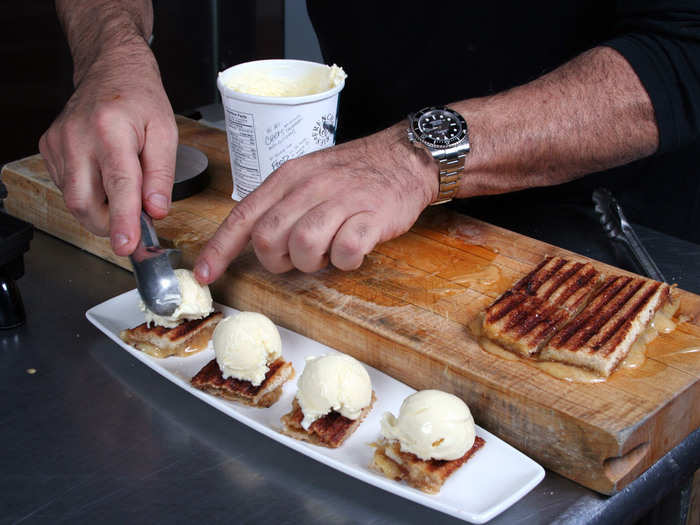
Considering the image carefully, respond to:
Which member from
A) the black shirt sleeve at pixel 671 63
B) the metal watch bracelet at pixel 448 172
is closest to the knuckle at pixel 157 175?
the metal watch bracelet at pixel 448 172

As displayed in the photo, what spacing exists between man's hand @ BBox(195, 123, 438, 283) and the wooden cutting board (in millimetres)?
85

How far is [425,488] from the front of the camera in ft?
3.50

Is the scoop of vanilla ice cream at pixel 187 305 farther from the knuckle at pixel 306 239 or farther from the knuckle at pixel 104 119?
the knuckle at pixel 104 119

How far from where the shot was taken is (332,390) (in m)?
1.16

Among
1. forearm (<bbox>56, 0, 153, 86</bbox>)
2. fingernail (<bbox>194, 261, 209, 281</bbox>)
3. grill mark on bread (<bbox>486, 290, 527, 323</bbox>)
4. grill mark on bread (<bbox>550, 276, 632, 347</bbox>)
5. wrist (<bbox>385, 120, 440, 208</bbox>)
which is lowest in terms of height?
fingernail (<bbox>194, 261, 209, 281</bbox>)

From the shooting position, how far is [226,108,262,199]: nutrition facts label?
161 cm

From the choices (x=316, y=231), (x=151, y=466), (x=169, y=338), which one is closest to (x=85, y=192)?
(x=169, y=338)

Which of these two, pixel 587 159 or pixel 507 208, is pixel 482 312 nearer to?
pixel 587 159

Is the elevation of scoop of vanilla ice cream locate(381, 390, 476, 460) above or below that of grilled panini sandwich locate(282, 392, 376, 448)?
above

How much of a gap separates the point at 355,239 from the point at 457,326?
246 mm

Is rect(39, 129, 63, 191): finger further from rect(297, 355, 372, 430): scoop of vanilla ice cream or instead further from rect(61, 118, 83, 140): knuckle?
rect(297, 355, 372, 430): scoop of vanilla ice cream

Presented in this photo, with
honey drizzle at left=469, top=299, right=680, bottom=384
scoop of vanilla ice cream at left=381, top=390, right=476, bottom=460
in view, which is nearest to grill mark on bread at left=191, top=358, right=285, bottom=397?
scoop of vanilla ice cream at left=381, top=390, right=476, bottom=460

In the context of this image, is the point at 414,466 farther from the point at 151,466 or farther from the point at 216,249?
the point at 216,249

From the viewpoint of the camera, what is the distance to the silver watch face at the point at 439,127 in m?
1.54
